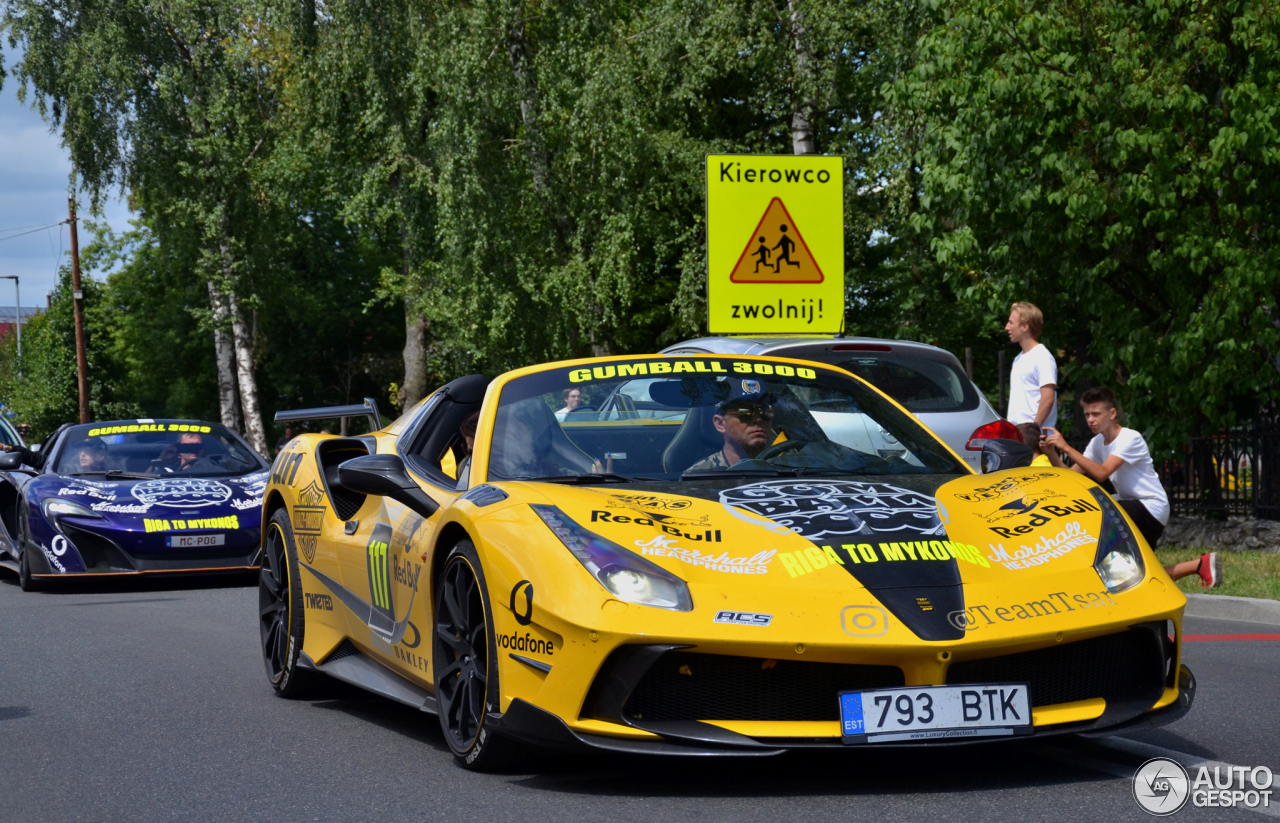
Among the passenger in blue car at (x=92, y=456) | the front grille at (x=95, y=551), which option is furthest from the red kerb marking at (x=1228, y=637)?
the passenger in blue car at (x=92, y=456)

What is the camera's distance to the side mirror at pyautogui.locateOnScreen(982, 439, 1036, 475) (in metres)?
5.65

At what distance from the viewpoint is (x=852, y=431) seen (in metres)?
5.97

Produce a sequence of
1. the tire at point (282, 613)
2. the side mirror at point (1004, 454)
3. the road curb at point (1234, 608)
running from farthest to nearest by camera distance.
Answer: the road curb at point (1234, 608) → the tire at point (282, 613) → the side mirror at point (1004, 454)

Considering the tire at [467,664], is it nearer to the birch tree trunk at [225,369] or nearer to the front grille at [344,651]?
the front grille at [344,651]

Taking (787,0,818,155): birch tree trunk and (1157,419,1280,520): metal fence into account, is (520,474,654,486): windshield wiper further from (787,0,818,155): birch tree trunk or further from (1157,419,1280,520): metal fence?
(787,0,818,155): birch tree trunk

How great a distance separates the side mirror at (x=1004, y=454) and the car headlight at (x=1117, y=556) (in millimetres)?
649

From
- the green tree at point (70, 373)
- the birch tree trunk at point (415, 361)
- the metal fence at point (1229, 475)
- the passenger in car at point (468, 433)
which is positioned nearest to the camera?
the passenger in car at point (468, 433)

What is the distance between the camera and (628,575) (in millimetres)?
4445

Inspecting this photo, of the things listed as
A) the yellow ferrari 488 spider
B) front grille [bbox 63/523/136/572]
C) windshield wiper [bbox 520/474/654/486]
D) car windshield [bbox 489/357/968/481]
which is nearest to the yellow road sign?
front grille [bbox 63/523/136/572]

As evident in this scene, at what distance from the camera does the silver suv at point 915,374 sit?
33.5 ft

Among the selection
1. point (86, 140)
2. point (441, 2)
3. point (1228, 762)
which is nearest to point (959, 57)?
point (1228, 762)

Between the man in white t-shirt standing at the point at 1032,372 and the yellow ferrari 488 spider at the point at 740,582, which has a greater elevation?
the man in white t-shirt standing at the point at 1032,372

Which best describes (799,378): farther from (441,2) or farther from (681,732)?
(441,2)

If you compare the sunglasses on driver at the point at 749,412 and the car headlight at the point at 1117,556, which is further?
the sunglasses on driver at the point at 749,412
